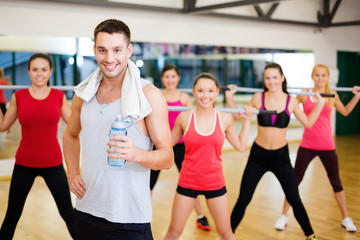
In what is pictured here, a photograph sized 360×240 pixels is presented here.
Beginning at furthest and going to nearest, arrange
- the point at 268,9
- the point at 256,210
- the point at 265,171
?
the point at 268,9
the point at 256,210
the point at 265,171

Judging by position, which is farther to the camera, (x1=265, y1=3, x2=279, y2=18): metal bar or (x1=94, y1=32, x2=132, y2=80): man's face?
(x1=265, y1=3, x2=279, y2=18): metal bar

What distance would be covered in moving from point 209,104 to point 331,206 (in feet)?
8.22

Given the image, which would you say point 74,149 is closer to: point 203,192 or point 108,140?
point 108,140

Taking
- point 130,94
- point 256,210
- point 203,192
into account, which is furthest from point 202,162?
point 256,210

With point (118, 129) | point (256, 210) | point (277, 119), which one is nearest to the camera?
point (118, 129)

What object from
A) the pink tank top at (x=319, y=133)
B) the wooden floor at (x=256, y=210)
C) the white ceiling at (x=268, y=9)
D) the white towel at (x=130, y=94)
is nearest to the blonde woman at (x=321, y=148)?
the pink tank top at (x=319, y=133)

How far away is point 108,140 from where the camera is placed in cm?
174

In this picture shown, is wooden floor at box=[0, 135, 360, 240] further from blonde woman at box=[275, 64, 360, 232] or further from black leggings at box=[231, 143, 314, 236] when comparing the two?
black leggings at box=[231, 143, 314, 236]

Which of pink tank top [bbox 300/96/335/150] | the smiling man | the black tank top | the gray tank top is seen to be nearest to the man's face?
the smiling man

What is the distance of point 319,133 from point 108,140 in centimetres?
272

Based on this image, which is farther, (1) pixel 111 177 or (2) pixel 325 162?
(2) pixel 325 162

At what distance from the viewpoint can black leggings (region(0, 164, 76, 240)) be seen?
299cm

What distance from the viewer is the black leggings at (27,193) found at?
2.99 meters

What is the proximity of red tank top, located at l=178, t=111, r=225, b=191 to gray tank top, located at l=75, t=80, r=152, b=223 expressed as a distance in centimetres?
109
